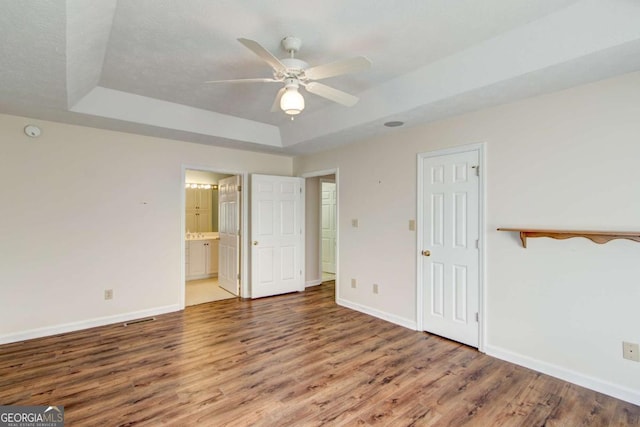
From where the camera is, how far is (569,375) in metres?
2.57

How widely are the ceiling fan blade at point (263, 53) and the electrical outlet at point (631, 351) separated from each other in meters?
3.20

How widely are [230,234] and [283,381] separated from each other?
3.24 metres

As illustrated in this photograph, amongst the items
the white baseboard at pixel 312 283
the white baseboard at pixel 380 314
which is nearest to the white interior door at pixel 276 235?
the white baseboard at pixel 312 283

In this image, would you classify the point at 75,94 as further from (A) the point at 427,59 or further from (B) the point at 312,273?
(B) the point at 312,273

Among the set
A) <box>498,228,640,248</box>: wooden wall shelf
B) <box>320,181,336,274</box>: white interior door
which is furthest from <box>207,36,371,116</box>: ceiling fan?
<box>320,181,336,274</box>: white interior door

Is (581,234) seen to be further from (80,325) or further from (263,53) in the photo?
(80,325)

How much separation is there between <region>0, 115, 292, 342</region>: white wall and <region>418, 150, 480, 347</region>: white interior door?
327 centimetres

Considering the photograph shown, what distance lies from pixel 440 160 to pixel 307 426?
2816mm

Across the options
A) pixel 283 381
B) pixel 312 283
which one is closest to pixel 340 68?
pixel 283 381

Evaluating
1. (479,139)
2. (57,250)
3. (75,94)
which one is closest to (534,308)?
(479,139)

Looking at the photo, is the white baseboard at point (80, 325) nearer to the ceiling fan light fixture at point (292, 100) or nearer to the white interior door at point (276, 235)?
the white interior door at point (276, 235)

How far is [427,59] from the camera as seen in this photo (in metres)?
2.68

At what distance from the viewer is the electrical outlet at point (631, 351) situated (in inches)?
89.8

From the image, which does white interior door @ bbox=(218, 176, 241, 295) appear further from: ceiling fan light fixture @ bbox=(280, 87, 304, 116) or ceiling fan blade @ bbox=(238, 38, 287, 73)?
ceiling fan blade @ bbox=(238, 38, 287, 73)
